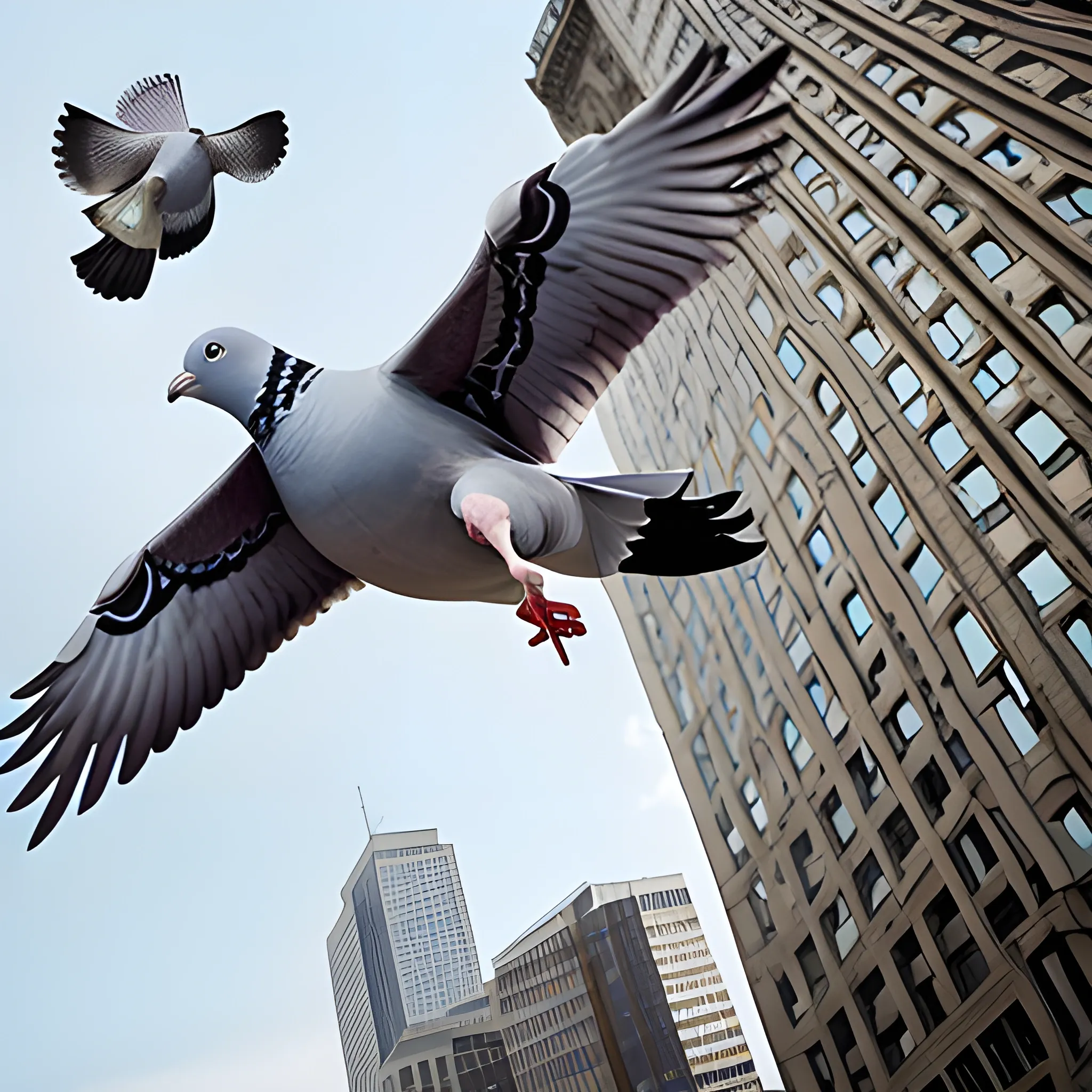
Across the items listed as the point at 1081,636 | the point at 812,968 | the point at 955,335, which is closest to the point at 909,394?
the point at 955,335

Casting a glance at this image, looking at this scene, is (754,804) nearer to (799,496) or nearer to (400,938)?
(799,496)

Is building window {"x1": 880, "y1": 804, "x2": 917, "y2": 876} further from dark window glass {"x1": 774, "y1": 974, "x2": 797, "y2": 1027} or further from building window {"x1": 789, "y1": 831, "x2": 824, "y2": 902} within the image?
dark window glass {"x1": 774, "y1": 974, "x2": 797, "y2": 1027}

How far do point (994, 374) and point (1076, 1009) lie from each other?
904 millimetres

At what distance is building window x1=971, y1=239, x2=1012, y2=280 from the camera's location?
5.22 ft

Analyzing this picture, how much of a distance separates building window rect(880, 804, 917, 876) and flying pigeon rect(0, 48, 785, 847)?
0.47m

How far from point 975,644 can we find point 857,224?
2.61 feet

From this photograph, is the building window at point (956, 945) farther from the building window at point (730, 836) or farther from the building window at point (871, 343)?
the building window at point (871, 343)

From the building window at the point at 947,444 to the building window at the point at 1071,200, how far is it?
1.17 ft

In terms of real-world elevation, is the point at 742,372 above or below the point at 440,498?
above

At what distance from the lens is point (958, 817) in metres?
1.45

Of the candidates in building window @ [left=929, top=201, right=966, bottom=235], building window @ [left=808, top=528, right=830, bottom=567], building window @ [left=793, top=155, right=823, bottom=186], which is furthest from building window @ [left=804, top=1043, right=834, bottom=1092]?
building window @ [left=793, top=155, right=823, bottom=186]

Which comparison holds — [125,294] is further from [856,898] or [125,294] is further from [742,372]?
[856,898]

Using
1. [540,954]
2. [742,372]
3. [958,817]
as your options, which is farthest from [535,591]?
[540,954]

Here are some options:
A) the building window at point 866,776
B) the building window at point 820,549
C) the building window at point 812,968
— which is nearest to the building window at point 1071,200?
the building window at point 820,549
